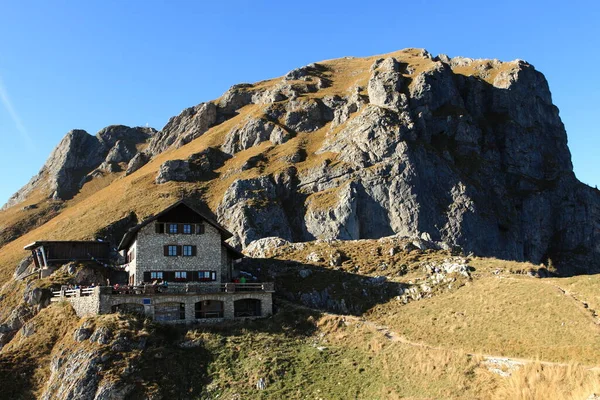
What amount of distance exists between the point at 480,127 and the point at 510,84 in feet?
68.9

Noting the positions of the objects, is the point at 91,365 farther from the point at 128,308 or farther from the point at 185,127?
the point at 185,127

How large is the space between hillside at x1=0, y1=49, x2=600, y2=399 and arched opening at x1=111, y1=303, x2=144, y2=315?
247cm

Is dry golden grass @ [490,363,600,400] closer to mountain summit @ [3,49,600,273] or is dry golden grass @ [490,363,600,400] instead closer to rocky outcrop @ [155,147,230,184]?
mountain summit @ [3,49,600,273]

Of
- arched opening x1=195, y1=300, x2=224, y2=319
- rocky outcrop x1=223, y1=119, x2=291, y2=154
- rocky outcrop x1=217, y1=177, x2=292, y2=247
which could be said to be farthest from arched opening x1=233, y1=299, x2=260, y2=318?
rocky outcrop x1=223, y1=119, x2=291, y2=154

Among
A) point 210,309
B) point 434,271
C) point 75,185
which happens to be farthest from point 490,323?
point 75,185

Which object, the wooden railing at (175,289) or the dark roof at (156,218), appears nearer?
the wooden railing at (175,289)

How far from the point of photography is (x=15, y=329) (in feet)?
188

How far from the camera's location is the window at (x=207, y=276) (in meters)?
57.0

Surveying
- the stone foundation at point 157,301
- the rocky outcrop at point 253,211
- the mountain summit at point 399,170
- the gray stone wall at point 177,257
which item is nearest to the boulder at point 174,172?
the mountain summit at point 399,170

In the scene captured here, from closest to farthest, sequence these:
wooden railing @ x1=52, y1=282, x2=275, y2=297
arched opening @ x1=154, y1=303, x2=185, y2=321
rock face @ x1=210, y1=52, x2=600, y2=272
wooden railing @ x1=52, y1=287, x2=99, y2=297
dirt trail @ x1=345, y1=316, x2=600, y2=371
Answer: dirt trail @ x1=345, y1=316, x2=600, y2=371 → wooden railing @ x1=52, y1=282, x2=275, y2=297 → wooden railing @ x1=52, y1=287, x2=99, y2=297 → arched opening @ x1=154, y1=303, x2=185, y2=321 → rock face @ x1=210, y1=52, x2=600, y2=272

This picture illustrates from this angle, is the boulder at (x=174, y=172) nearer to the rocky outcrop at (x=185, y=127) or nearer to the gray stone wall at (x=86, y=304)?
the rocky outcrop at (x=185, y=127)

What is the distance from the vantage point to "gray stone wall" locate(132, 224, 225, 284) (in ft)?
183

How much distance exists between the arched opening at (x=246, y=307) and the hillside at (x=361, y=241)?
3.23 m

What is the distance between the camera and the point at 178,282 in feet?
184
